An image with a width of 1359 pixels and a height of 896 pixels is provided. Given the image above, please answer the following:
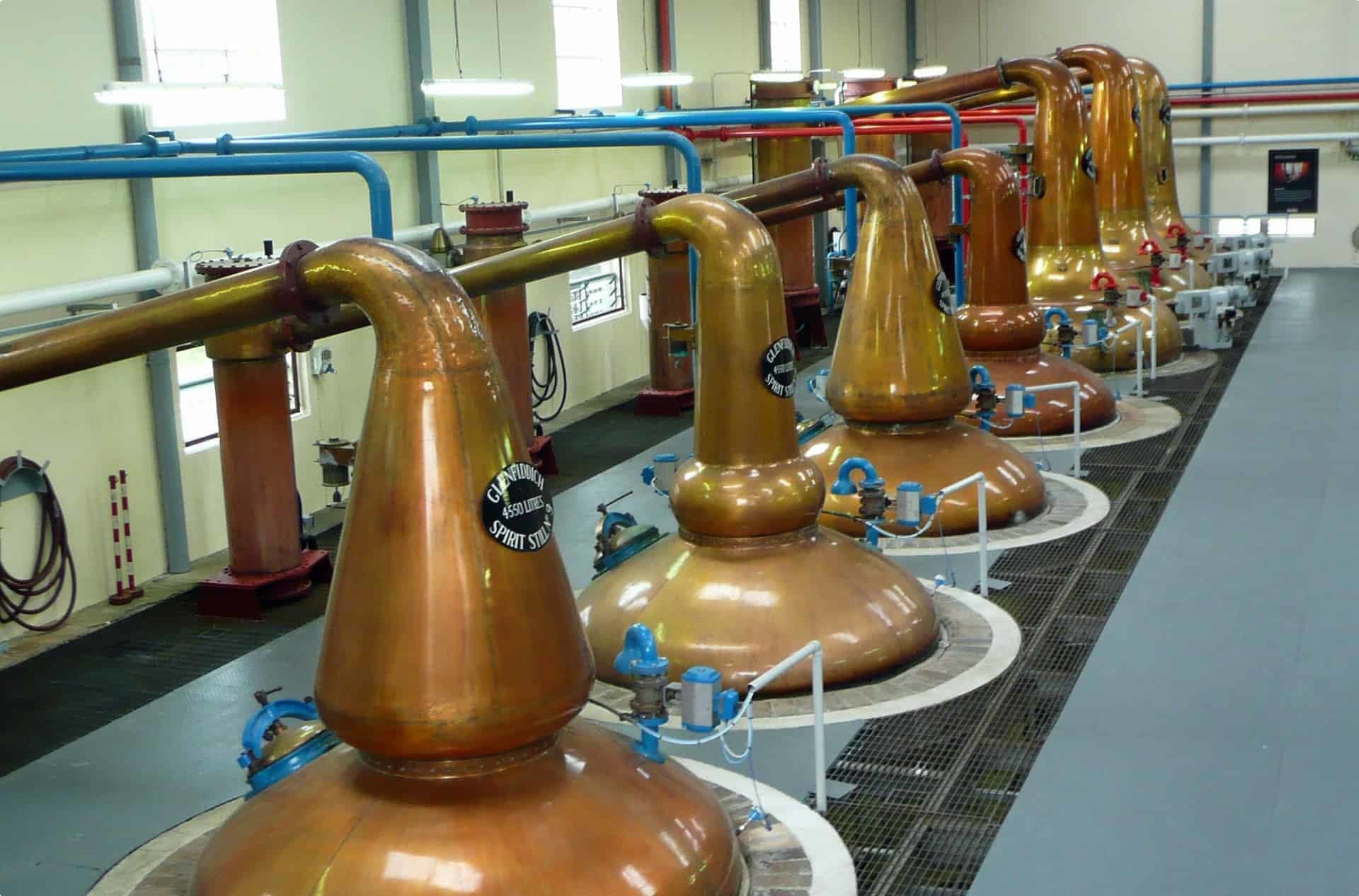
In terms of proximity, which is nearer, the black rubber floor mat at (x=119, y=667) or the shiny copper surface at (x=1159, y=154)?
the black rubber floor mat at (x=119, y=667)

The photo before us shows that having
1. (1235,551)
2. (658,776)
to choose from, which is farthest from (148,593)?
(1235,551)

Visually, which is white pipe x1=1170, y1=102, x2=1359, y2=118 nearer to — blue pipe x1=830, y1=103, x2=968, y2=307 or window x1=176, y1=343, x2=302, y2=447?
blue pipe x1=830, y1=103, x2=968, y2=307

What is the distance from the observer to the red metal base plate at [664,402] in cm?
1702

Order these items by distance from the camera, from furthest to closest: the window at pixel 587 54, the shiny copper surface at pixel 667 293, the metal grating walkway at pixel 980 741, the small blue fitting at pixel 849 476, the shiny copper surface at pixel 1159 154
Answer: the shiny copper surface at pixel 1159 154 → the window at pixel 587 54 → the shiny copper surface at pixel 667 293 → the small blue fitting at pixel 849 476 → the metal grating walkway at pixel 980 741

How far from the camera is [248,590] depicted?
34.5 ft

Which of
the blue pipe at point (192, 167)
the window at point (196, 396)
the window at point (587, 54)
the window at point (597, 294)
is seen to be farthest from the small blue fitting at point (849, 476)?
the window at point (587, 54)

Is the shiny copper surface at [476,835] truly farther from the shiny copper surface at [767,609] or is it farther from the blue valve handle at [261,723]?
the shiny copper surface at [767,609]

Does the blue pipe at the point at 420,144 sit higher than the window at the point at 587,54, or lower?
lower

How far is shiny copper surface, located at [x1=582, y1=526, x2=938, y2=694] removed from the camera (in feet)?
25.8

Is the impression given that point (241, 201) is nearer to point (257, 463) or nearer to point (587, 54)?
point (257, 463)

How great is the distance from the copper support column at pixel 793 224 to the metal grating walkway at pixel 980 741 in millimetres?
8741

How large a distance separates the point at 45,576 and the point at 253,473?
145cm

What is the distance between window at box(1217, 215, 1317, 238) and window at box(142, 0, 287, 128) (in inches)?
730

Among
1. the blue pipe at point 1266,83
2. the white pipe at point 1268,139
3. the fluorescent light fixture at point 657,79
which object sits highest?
the fluorescent light fixture at point 657,79
